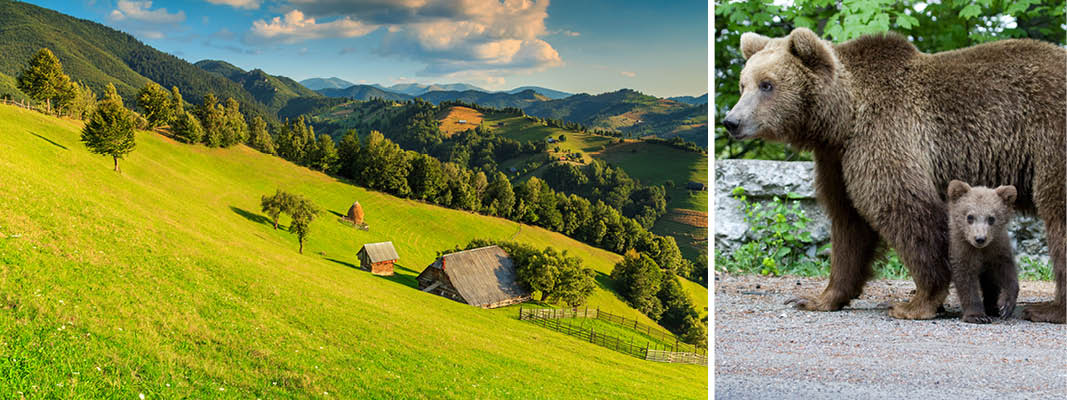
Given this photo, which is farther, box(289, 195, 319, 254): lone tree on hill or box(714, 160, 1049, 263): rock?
box(714, 160, 1049, 263): rock

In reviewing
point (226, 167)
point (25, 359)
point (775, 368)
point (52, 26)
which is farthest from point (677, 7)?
point (25, 359)

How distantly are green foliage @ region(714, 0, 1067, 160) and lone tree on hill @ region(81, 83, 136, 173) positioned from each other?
2.81 metres

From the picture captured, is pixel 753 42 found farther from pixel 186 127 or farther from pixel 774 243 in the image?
pixel 186 127

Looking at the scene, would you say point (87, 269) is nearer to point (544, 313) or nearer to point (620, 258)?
point (544, 313)

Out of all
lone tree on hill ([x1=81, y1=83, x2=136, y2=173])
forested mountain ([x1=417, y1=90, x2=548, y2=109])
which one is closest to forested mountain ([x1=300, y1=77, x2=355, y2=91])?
forested mountain ([x1=417, y1=90, x2=548, y2=109])

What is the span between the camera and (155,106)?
2.69 metres

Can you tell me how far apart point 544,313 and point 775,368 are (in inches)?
47.4

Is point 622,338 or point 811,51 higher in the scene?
point 811,51

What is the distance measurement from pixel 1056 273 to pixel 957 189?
0.54m

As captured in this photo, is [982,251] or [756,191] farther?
[756,191]

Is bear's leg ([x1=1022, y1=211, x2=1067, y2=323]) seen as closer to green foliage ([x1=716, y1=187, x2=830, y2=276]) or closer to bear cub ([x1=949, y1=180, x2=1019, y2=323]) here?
bear cub ([x1=949, y1=180, x2=1019, y2=323])

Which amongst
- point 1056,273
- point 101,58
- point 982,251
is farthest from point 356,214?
point 1056,273

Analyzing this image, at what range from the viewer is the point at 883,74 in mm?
2119

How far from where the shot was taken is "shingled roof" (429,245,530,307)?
2.88 meters
